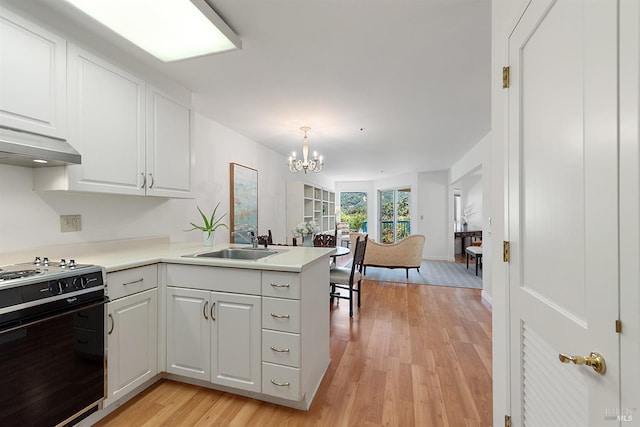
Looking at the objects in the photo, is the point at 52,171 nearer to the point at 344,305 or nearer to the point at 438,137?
the point at 344,305

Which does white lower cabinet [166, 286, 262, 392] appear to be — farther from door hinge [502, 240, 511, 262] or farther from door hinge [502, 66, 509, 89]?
door hinge [502, 66, 509, 89]

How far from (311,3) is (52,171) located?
189 centimetres

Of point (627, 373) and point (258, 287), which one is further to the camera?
point (258, 287)

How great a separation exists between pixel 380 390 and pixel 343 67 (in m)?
2.45

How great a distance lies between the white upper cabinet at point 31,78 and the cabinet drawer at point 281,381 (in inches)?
75.5

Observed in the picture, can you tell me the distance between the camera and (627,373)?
602 millimetres

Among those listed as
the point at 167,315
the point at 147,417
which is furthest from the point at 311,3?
the point at 147,417

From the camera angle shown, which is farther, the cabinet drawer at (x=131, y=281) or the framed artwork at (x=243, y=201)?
the framed artwork at (x=243, y=201)

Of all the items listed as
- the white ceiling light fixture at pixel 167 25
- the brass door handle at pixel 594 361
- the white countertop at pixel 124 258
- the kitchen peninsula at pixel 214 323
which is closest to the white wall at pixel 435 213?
the white countertop at pixel 124 258

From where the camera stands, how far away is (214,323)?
1810 mm

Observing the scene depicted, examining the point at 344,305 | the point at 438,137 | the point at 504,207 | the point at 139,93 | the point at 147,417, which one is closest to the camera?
the point at 504,207

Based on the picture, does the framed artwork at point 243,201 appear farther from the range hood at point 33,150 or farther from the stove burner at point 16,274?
the stove burner at point 16,274

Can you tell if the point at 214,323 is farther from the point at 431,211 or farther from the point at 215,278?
the point at 431,211

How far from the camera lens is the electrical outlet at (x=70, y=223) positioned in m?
1.88
